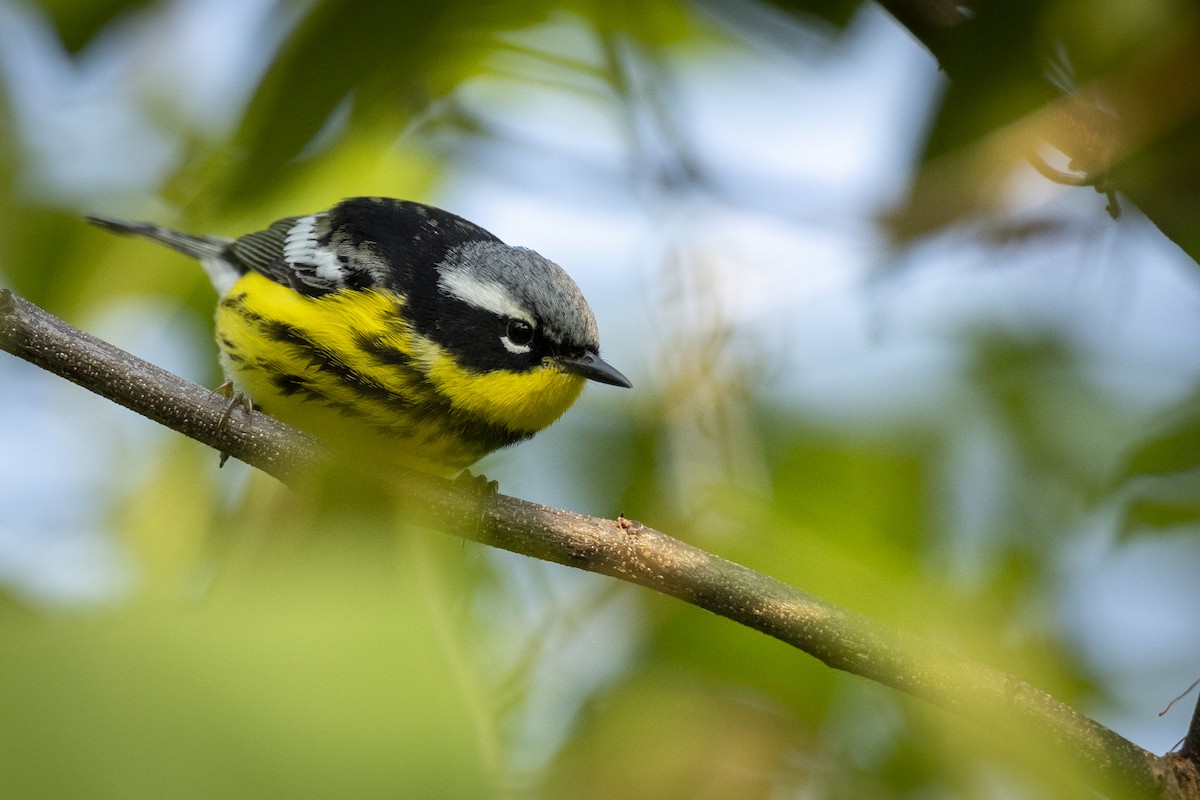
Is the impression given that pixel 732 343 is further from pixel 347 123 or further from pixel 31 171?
pixel 31 171

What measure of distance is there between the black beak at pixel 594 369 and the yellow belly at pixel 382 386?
4cm

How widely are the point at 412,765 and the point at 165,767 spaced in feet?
0.35

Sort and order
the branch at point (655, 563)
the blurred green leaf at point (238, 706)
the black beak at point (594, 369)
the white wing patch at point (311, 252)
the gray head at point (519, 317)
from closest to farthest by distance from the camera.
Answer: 1. the blurred green leaf at point (238, 706)
2. the branch at point (655, 563)
3. the black beak at point (594, 369)
4. the gray head at point (519, 317)
5. the white wing patch at point (311, 252)

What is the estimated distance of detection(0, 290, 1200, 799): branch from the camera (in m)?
1.80

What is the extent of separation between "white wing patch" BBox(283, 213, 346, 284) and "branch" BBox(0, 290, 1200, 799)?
1.11 metres

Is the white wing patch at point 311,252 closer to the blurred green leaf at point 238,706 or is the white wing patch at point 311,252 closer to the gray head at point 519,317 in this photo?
the gray head at point 519,317

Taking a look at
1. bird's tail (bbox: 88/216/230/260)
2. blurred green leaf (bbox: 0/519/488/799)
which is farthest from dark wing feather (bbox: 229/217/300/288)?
blurred green leaf (bbox: 0/519/488/799)

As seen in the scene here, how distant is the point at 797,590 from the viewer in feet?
6.38

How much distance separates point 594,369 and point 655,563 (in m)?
1.09

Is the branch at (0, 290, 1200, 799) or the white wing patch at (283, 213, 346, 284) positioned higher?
the branch at (0, 290, 1200, 799)

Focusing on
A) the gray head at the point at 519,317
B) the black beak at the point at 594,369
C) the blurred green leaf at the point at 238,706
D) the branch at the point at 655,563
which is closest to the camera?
the blurred green leaf at the point at 238,706

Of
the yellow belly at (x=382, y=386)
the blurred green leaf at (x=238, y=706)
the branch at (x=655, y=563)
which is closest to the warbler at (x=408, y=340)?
the yellow belly at (x=382, y=386)

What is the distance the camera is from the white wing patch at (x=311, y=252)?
137 inches

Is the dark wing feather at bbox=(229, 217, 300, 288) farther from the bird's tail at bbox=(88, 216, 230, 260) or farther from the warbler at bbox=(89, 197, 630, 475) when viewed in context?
the bird's tail at bbox=(88, 216, 230, 260)
